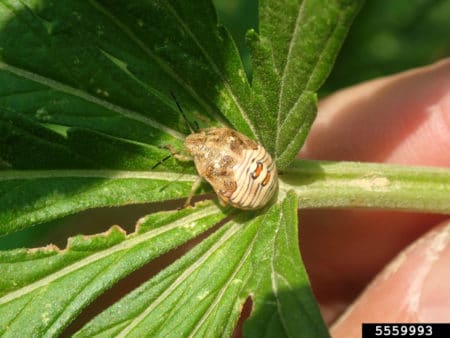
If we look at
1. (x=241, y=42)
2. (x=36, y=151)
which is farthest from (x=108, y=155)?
(x=241, y=42)

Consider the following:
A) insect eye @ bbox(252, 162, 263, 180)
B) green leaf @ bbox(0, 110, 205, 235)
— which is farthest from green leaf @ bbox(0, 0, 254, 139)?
insect eye @ bbox(252, 162, 263, 180)

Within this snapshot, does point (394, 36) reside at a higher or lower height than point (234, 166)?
higher

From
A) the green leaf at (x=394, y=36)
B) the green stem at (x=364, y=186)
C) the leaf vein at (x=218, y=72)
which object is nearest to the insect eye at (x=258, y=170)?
the leaf vein at (x=218, y=72)

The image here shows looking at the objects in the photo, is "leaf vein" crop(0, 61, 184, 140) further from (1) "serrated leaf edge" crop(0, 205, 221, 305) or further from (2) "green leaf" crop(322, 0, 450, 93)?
(2) "green leaf" crop(322, 0, 450, 93)

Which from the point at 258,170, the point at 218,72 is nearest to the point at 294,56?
the point at 218,72

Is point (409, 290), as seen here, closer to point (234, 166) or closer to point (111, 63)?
point (234, 166)

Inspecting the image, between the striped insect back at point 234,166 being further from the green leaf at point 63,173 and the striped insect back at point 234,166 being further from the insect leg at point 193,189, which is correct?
the green leaf at point 63,173
